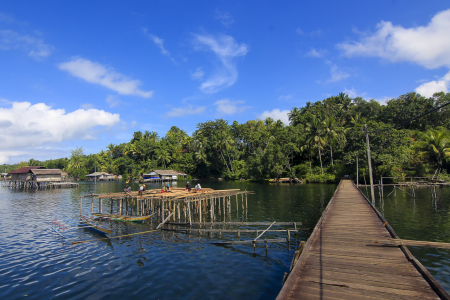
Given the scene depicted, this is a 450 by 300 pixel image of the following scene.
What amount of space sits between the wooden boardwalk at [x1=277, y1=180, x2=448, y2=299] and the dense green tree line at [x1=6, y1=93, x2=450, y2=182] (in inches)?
680

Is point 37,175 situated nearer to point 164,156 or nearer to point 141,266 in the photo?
point 164,156

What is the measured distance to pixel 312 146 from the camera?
6506cm

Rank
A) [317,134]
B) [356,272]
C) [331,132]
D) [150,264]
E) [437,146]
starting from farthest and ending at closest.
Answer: [317,134] < [331,132] < [437,146] < [150,264] < [356,272]

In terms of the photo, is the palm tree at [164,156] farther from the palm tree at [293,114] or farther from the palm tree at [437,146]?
the palm tree at [437,146]

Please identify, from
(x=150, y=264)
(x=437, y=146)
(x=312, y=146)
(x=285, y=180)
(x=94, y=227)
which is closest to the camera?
(x=150, y=264)

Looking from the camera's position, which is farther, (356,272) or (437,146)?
(437,146)

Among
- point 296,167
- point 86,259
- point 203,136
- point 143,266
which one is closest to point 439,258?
point 143,266

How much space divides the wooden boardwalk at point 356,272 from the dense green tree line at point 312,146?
56.6ft

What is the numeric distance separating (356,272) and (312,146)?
60.5 m

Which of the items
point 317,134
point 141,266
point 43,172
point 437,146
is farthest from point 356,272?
point 43,172

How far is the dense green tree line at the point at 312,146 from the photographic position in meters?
49.8

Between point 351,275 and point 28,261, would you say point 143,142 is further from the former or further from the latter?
point 351,275

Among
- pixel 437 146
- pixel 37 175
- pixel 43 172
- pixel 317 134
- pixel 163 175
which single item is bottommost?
pixel 163 175

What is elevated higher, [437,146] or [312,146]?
[312,146]
